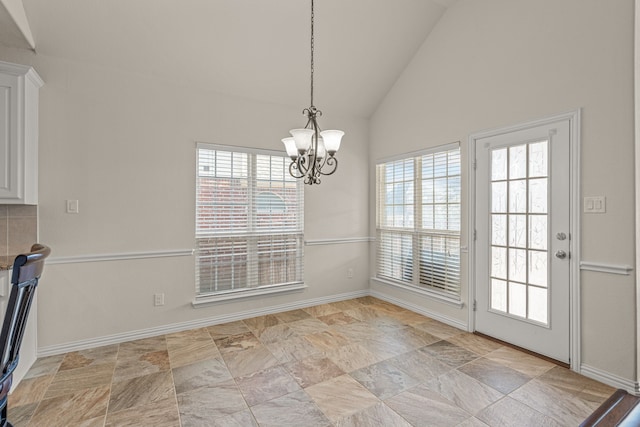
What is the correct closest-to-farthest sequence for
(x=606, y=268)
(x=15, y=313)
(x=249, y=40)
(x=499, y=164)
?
(x=15, y=313), (x=606, y=268), (x=499, y=164), (x=249, y=40)

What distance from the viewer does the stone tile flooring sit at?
6.75 ft

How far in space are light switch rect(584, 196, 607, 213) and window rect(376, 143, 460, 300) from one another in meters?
1.17

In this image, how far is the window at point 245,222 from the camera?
142 inches

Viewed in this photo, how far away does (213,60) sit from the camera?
11.0 feet

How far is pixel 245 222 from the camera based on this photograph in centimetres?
384

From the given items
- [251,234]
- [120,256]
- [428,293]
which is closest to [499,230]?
[428,293]

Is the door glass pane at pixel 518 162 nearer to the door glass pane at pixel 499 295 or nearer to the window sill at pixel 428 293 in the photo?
the door glass pane at pixel 499 295

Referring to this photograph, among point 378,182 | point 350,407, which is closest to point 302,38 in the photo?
point 378,182

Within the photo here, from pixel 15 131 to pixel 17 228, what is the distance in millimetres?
A: 824

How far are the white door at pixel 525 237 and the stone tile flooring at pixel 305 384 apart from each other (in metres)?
0.27

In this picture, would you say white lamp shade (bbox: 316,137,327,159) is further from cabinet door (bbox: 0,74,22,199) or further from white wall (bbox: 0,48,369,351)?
cabinet door (bbox: 0,74,22,199)

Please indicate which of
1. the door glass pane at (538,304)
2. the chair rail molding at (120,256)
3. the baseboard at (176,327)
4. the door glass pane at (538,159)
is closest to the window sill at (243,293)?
the baseboard at (176,327)

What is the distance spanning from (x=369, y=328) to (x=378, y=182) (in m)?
2.07

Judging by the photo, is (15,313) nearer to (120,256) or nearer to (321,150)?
(321,150)
